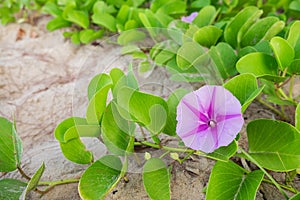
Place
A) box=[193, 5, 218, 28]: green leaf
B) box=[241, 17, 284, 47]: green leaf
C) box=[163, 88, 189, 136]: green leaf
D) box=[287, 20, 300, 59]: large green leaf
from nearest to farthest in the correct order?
box=[163, 88, 189, 136]: green leaf
box=[287, 20, 300, 59]: large green leaf
box=[241, 17, 284, 47]: green leaf
box=[193, 5, 218, 28]: green leaf

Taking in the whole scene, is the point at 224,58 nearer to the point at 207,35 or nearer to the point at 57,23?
the point at 207,35

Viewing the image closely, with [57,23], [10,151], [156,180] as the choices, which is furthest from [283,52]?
[57,23]

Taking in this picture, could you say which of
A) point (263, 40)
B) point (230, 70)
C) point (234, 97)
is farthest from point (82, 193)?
point (263, 40)

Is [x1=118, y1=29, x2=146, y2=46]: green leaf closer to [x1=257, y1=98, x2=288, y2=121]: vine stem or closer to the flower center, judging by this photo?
[x1=257, y1=98, x2=288, y2=121]: vine stem

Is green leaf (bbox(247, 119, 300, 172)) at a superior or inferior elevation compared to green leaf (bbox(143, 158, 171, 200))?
superior

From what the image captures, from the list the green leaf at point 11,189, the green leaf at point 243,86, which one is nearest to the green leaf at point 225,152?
the green leaf at point 243,86

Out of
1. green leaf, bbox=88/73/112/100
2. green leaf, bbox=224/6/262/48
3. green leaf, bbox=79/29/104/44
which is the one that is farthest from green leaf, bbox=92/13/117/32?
green leaf, bbox=88/73/112/100

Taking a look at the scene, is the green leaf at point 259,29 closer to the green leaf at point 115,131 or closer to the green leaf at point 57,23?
the green leaf at point 115,131
